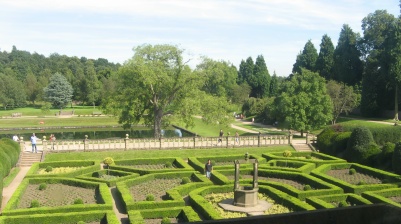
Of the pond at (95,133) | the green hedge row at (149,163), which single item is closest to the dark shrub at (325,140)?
the green hedge row at (149,163)

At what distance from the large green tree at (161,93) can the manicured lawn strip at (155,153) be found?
407cm

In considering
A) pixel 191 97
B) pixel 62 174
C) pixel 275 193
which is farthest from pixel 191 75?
pixel 275 193

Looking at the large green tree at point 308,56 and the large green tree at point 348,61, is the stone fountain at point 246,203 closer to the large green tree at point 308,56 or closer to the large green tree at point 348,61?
the large green tree at point 348,61

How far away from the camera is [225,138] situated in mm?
35719

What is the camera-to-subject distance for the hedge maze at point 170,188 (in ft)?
56.1

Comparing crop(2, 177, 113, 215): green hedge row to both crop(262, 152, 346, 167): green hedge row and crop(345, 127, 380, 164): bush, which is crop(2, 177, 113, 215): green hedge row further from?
crop(345, 127, 380, 164): bush

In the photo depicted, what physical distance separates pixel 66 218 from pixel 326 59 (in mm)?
57356

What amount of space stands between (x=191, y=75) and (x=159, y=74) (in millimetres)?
2988

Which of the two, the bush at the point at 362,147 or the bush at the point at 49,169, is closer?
the bush at the point at 49,169

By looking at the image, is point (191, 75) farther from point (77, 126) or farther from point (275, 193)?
point (77, 126)

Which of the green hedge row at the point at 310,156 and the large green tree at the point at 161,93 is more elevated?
the large green tree at the point at 161,93

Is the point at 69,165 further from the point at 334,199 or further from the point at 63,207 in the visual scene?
the point at 334,199

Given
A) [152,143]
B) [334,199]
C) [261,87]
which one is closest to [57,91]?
[261,87]

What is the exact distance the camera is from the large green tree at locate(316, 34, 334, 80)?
65438 millimetres
